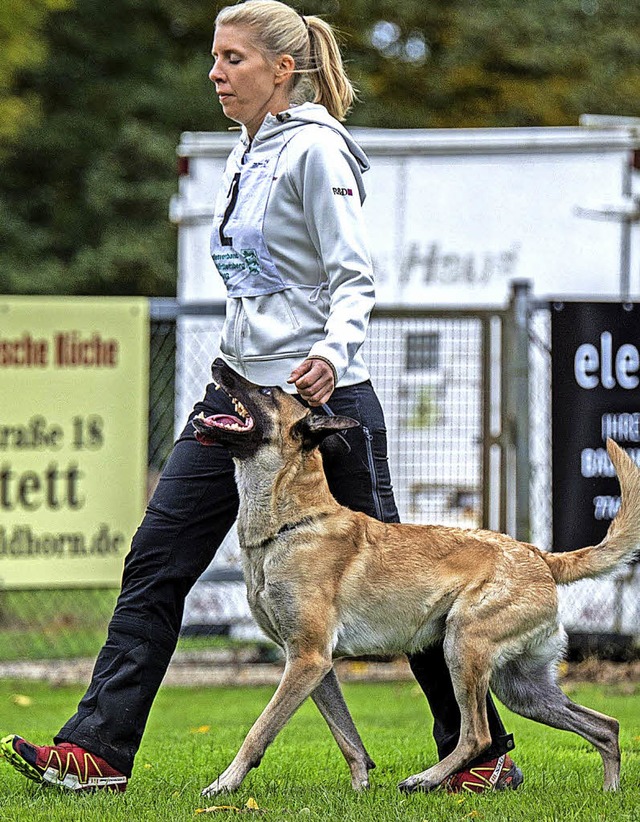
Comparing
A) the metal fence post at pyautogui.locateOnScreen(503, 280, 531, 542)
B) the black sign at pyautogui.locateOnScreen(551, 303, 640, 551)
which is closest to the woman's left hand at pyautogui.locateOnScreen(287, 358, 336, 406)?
the black sign at pyautogui.locateOnScreen(551, 303, 640, 551)

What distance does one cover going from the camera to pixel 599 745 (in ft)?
14.9

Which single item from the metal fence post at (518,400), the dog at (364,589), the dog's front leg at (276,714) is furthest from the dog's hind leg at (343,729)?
the metal fence post at (518,400)

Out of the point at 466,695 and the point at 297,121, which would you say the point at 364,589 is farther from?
the point at 297,121

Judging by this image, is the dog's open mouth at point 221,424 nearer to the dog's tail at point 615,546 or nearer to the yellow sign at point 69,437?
the dog's tail at point 615,546

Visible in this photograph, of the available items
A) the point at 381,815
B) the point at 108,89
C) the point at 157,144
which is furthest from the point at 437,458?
the point at 108,89

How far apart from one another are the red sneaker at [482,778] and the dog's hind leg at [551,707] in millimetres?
198

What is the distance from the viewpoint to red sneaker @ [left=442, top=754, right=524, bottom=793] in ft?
14.6

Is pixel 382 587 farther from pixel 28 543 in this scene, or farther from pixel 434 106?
pixel 434 106

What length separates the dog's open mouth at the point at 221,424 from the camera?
4.27 m

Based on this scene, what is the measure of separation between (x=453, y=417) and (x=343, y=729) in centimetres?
404

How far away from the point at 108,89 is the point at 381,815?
18.1 meters

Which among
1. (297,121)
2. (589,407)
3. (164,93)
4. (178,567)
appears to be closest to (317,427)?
(178,567)

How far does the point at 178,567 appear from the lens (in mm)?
4484

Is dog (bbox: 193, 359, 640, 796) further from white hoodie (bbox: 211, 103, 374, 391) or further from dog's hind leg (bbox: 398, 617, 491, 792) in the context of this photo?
white hoodie (bbox: 211, 103, 374, 391)
